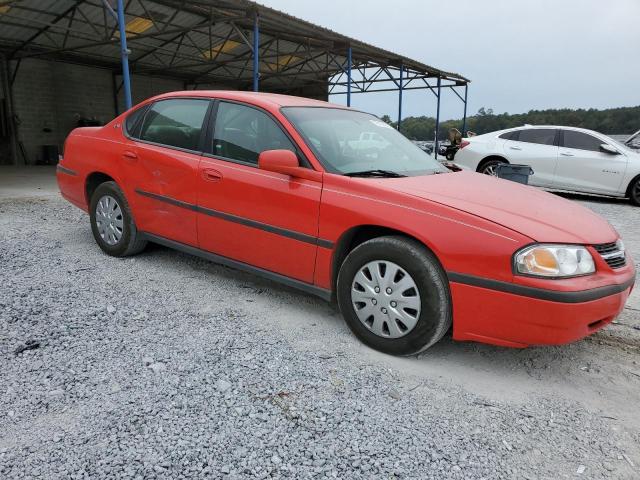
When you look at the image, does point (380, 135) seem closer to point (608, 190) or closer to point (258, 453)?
point (258, 453)

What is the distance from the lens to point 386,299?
8.80ft

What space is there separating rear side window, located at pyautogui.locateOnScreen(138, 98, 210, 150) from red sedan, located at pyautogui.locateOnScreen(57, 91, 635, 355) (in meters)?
0.01

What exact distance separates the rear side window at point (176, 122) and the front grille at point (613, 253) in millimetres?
2796

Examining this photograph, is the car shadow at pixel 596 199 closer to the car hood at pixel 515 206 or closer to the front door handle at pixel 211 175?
the car hood at pixel 515 206

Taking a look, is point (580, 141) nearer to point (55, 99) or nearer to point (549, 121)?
point (55, 99)

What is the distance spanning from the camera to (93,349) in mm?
2625

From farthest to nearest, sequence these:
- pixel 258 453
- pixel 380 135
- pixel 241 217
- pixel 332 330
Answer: pixel 380 135
pixel 241 217
pixel 332 330
pixel 258 453

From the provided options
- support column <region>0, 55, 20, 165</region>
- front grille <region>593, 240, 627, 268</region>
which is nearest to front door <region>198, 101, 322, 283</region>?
front grille <region>593, 240, 627, 268</region>

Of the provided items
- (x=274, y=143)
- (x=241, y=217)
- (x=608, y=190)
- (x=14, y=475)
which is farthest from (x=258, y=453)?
(x=608, y=190)

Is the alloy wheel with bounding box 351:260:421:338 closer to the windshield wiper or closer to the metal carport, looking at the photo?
the windshield wiper

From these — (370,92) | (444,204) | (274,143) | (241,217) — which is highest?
(370,92)

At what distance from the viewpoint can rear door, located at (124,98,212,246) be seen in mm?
3623

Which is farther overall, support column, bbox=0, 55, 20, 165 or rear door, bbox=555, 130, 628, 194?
support column, bbox=0, 55, 20, 165

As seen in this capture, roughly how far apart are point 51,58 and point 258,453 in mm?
18508
